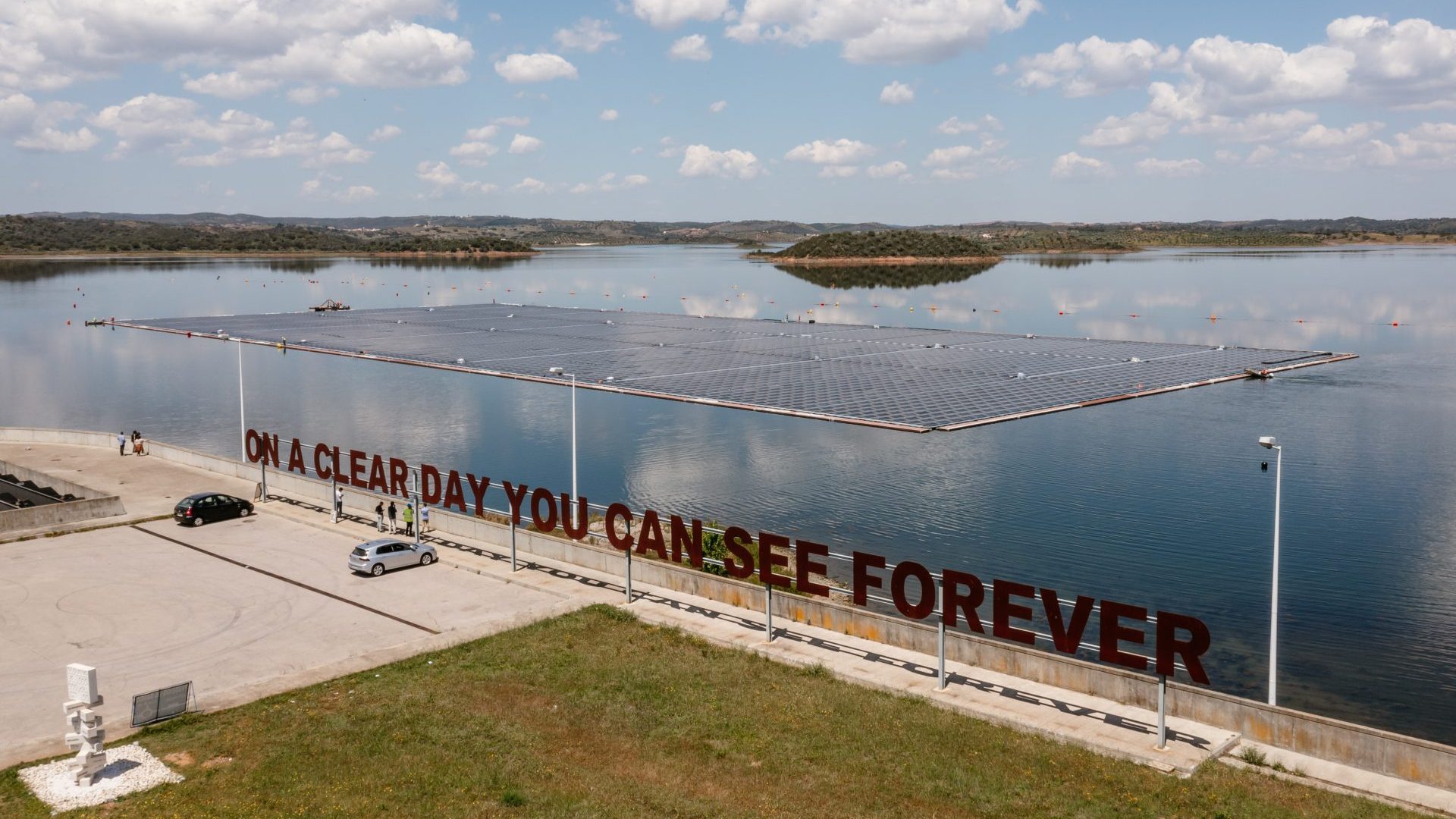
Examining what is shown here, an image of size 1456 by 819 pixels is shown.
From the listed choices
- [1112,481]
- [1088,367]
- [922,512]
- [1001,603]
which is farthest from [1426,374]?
[1001,603]

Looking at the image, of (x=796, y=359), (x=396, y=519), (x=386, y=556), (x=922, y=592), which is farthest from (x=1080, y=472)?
(x=796, y=359)

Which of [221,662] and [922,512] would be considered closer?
[221,662]

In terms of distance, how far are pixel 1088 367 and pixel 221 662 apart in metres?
87.6

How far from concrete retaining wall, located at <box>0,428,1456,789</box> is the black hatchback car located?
10322 mm

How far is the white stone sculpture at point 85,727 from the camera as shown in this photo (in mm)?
25250

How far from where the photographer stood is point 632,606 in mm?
41281

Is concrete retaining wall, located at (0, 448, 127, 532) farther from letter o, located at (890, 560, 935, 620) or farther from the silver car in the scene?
letter o, located at (890, 560, 935, 620)

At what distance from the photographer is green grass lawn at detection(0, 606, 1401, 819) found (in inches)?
955

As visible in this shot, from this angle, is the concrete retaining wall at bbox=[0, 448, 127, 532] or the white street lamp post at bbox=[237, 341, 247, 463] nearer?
the concrete retaining wall at bbox=[0, 448, 127, 532]

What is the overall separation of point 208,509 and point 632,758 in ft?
117

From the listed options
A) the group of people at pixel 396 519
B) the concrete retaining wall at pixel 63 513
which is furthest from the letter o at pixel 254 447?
the group of people at pixel 396 519

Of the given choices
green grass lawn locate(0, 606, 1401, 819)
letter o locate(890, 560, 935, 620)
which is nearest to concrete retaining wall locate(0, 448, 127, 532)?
green grass lawn locate(0, 606, 1401, 819)

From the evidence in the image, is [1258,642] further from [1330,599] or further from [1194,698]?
[1194,698]

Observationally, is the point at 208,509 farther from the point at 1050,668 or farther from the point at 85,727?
the point at 1050,668
